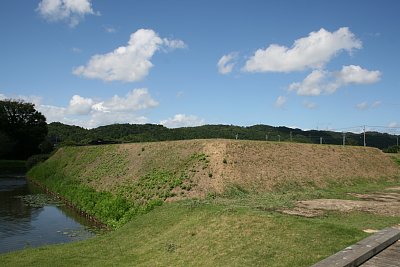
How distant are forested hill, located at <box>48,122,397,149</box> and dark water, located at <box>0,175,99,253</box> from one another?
18442 millimetres

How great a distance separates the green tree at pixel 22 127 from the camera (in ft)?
259

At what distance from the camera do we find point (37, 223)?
2273cm

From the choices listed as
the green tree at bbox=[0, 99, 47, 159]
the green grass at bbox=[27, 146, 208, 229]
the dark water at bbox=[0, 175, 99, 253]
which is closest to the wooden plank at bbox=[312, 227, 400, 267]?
the green grass at bbox=[27, 146, 208, 229]

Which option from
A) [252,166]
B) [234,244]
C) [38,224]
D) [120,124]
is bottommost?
[38,224]

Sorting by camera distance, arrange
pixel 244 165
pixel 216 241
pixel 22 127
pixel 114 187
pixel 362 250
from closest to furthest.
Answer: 1. pixel 362 250
2. pixel 216 241
3. pixel 244 165
4. pixel 114 187
5. pixel 22 127

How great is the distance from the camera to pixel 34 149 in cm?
8244

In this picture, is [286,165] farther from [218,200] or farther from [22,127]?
[22,127]

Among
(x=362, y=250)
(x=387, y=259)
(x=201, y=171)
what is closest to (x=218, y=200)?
(x=201, y=171)

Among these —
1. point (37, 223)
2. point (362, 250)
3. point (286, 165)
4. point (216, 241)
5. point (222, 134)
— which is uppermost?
point (222, 134)

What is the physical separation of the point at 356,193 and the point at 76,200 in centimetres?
1988

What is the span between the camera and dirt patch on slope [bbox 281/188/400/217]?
14.8 meters

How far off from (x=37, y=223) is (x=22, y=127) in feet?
214

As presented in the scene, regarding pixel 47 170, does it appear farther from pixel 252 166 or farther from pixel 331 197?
pixel 331 197

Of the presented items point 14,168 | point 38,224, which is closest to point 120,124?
point 14,168
